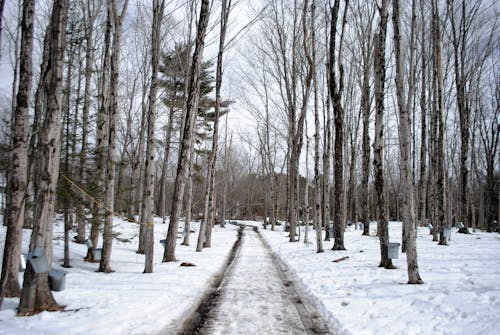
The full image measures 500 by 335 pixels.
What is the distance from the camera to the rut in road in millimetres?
4352

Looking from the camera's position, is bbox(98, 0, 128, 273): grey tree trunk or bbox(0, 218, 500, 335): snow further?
bbox(98, 0, 128, 273): grey tree trunk

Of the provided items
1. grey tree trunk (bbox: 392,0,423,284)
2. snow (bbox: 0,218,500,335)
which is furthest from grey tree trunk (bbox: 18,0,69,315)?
grey tree trunk (bbox: 392,0,423,284)

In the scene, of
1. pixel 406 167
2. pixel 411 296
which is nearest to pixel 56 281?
pixel 411 296

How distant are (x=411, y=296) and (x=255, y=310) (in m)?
2.72

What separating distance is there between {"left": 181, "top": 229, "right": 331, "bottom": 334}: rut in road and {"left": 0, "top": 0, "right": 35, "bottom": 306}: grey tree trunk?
3.08 meters

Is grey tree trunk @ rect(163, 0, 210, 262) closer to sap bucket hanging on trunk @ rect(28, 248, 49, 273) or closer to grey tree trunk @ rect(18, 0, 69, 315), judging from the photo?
grey tree trunk @ rect(18, 0, 69, 315)

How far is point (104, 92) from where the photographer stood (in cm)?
970

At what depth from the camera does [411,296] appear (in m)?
5.68

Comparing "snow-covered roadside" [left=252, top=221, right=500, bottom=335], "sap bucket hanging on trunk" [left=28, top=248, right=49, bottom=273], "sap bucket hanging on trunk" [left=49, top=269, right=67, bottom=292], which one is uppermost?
"sap bucket hanging on trunk" [left=28, top=248, right=49, bottom=273]

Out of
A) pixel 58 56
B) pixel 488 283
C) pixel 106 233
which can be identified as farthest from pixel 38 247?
pixel 488 283

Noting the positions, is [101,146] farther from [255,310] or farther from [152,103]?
[255,310]

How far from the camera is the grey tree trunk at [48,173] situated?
4.77 meters

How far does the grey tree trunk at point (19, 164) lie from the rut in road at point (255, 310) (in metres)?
3.08

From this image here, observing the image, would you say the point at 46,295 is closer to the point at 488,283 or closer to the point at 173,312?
the point at 173,312
